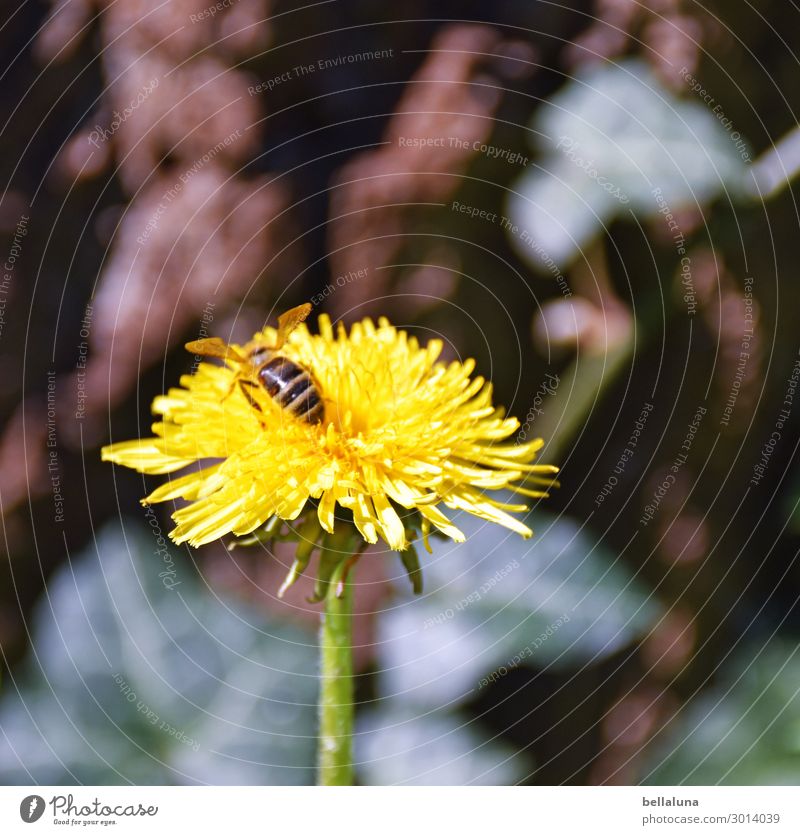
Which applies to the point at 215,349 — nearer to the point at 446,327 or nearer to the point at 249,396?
the point at 249,396

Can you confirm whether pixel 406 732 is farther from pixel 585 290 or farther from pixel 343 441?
pixel 585 290

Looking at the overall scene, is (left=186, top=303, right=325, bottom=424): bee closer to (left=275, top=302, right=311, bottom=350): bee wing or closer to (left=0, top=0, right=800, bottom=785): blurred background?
(left=275, top=302, right=311, bottom=350): bee wing

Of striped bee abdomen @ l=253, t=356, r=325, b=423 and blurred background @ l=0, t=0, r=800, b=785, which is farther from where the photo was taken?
blurred background @ l=0, t=0, r=800, b=785

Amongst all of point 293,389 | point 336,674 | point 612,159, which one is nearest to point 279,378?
point 293,389

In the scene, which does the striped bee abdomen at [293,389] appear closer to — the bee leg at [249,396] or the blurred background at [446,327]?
the bee leg at [249,396]

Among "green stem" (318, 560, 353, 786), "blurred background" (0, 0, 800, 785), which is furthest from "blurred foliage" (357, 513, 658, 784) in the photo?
"green stem" (318, 560, 353, 786)

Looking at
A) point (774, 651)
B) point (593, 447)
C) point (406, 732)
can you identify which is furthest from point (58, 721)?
point (774, 651)

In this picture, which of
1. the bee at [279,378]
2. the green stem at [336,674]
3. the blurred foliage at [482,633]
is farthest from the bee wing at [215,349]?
the blurred foliage at [482,633]
